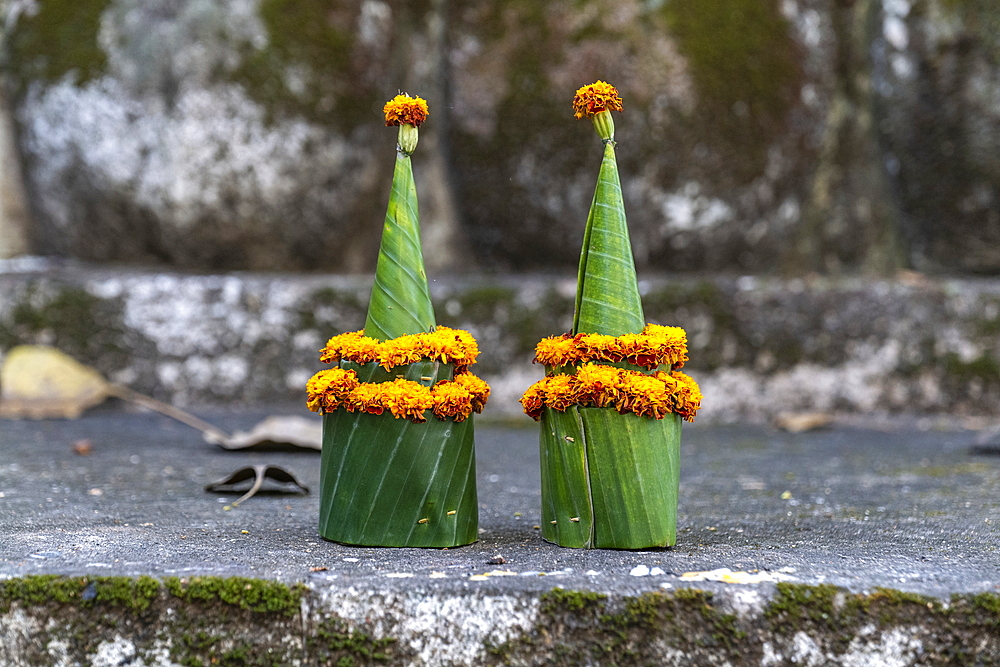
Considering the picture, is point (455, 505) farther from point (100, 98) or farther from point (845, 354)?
point (100, 98)

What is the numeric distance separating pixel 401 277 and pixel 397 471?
236mm

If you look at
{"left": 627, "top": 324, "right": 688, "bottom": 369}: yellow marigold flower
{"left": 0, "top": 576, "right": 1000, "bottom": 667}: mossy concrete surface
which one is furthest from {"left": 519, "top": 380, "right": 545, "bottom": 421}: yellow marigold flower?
{"left": 0, "top": 576, "right": 1000, "bottom": 667}: mossy concrete surface

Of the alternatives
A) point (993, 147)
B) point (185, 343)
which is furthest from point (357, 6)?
point (993, 147)

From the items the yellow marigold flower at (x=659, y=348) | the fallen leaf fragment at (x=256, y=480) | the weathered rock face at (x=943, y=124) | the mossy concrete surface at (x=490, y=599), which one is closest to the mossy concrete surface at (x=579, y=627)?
the mossy concrete surface at (x=490, y=599)

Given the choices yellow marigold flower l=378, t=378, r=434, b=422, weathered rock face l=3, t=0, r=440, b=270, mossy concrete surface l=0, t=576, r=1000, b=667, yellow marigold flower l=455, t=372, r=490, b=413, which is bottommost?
mossy concrete surface l=0, t=576, r=1000, b=667

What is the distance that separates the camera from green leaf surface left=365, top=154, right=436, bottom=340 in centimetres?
112

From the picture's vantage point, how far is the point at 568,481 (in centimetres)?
107

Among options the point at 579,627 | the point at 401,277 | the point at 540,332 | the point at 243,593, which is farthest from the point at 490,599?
the point at 540,332

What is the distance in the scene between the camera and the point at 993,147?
7.91 ft

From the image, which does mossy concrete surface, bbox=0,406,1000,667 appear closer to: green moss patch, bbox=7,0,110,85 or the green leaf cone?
the green leaf cone

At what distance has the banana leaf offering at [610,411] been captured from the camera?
1047 mm

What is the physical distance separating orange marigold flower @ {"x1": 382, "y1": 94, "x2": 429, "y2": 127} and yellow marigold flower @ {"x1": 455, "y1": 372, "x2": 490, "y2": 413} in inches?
12.6

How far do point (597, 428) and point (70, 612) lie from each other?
565 millimetres

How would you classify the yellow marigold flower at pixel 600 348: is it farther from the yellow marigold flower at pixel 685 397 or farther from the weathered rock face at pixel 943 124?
the weathered rock face at pixel 943 124
